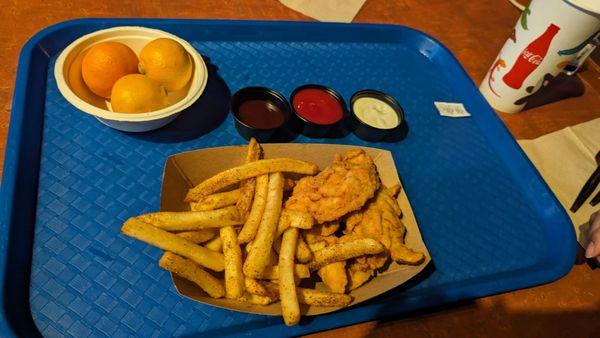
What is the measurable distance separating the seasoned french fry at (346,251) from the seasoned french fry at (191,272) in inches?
13.7

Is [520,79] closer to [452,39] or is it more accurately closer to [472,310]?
[452,39]

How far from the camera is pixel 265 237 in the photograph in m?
1.32

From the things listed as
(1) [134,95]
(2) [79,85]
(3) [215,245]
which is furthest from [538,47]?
(2) [79,85]

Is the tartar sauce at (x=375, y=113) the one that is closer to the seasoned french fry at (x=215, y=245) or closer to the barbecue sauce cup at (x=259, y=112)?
the barbecue sauce cup at (x=259, y=112)

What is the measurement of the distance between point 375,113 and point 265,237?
1.10 m

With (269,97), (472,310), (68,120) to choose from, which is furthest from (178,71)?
(472,310)

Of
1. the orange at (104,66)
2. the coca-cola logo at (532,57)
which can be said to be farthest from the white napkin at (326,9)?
the orange at (104,66)

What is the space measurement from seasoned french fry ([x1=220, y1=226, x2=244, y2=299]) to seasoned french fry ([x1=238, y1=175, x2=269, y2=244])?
0.11ft

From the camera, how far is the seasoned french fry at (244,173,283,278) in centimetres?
128

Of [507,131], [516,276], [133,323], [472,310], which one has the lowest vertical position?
[133,323]

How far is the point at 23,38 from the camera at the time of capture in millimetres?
2172

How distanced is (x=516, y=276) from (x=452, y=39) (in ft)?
6.44

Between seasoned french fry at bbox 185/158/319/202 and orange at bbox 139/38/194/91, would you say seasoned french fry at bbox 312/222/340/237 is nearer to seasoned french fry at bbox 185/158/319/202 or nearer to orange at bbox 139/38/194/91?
seasoned french fry at bbox 185/158/319/202

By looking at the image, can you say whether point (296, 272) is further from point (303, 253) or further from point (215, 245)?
point (215, 245)
